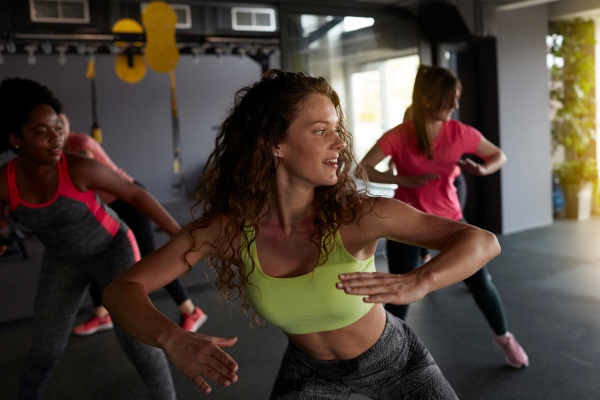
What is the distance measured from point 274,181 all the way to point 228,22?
6.82 metres

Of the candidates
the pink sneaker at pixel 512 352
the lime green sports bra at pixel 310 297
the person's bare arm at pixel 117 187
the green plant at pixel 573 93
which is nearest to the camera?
the lime green sports bra at pixel 310 297

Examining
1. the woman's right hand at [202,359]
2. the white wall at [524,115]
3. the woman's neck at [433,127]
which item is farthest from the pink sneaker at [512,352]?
the white wall at [524,115]

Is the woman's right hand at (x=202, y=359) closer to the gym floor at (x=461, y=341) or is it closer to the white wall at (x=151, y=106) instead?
the gym floor at (x=461, y=341)

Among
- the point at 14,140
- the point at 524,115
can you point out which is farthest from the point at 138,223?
the point at 524,115

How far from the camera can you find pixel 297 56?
4898 millimetres

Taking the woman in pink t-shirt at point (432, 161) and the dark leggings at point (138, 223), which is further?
the dark leggings at point (138, 223)

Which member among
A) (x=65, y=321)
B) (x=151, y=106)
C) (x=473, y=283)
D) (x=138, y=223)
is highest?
(x=151, y=106)

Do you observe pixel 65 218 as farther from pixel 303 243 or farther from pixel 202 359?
pixel 202 359

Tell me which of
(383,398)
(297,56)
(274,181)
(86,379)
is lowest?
(86,379)

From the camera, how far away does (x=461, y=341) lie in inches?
132

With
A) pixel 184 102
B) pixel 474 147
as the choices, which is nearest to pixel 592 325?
pixel 474 147

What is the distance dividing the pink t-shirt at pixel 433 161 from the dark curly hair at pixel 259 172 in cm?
134

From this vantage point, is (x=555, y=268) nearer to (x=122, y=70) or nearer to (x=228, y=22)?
(x=122, y=70)

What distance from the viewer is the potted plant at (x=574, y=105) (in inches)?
262
